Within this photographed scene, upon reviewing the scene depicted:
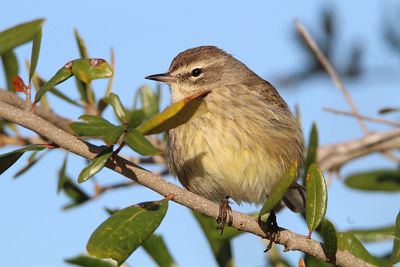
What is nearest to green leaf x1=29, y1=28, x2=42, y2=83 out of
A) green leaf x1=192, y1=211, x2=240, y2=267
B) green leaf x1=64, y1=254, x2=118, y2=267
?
green leaf x1=64, y1=254, x2=118, y2=267

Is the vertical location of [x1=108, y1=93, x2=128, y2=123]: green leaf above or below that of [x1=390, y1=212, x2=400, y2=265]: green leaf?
above

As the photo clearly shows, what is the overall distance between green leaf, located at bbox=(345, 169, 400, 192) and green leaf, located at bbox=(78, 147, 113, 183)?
288cm

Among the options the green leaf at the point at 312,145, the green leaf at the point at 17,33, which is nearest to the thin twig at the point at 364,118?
the green leaf at the point at 312,145

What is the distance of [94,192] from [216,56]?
1.83 m

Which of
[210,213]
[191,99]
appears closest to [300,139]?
[210,213]

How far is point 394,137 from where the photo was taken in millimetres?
5566

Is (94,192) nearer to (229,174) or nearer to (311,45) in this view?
(229,174)

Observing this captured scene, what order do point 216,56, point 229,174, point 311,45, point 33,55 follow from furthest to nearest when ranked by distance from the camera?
point 216,56
point 311,45
point 229,174
point 33,55

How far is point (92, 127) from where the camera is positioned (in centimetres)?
322

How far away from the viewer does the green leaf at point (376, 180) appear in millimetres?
5527

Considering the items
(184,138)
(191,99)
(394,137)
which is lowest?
(394,137)

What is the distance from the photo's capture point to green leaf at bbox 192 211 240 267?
15.6 feet

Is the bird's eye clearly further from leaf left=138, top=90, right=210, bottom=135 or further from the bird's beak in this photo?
leaf left=138, top=90, right=210, bottom=135

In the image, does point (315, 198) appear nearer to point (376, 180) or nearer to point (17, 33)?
point (17, 33)
